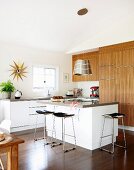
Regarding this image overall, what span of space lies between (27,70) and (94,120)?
3198mm

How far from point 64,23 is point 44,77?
2.12 meters

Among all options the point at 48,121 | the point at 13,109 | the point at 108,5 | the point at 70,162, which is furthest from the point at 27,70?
the point at 70,162

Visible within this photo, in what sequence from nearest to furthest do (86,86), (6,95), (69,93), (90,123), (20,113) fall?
(90,123) → (20,113) → (6,95) → (69,93) → (86,86)

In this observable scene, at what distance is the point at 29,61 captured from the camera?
20.7 feet

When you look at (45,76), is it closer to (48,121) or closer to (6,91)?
(6,91)

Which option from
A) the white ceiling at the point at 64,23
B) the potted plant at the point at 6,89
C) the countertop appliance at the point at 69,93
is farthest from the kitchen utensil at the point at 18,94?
the countertop appliance at the point at 69,93

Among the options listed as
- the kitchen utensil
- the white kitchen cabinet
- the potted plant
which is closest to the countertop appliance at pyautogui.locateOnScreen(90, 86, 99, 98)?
the white kitchen cabinet

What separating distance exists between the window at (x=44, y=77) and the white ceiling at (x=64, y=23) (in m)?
0.73

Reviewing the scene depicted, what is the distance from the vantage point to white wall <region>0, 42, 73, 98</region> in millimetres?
5746

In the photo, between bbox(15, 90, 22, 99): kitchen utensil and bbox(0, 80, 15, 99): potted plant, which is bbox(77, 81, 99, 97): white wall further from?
bbox(0, 80, 15, 99): potted plant

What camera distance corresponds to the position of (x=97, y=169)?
2.97 meters

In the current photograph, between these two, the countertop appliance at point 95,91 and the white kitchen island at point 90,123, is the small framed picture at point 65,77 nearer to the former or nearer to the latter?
the countertop appliance at point 95,91

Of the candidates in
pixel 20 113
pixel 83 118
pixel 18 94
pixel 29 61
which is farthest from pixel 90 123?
pixel 29 61

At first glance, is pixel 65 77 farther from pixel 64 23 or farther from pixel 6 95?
pixel 6 95
